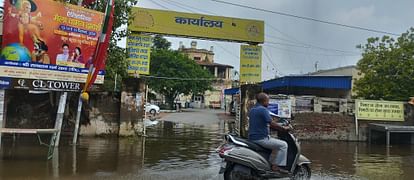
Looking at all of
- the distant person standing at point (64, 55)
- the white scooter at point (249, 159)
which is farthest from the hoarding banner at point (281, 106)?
the white scooter at point (249, 159)

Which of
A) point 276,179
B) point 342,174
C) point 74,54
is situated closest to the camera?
point 276,179

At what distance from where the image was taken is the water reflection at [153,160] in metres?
9.13

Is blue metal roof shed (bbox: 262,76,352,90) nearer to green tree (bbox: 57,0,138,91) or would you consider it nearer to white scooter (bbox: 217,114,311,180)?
green tree (bbox: 57,0,138,91)

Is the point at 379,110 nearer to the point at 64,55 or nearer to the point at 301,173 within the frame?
the point at 301,173

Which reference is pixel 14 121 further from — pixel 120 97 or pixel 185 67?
pixel 185 67

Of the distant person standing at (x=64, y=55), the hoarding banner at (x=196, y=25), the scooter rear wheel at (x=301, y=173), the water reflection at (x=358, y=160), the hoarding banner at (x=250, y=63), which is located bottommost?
the water reflection at (x=358, y=160)

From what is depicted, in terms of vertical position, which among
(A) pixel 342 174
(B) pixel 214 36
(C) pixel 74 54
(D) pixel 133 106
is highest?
(B) pixel 214 36

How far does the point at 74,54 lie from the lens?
1209 cm

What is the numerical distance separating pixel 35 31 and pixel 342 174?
26.7 ft

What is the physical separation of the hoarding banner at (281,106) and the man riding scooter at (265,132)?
404 inches

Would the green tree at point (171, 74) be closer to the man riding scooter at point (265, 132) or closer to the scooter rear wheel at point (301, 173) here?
the scooter rear wheel at point (301, 173)

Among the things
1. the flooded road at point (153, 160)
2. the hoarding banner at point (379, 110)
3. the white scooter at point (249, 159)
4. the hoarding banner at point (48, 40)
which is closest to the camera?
the white scooter at point (249, 159)

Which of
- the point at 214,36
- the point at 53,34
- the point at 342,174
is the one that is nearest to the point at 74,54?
the point at 53,34

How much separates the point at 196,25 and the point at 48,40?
8.69 metres
